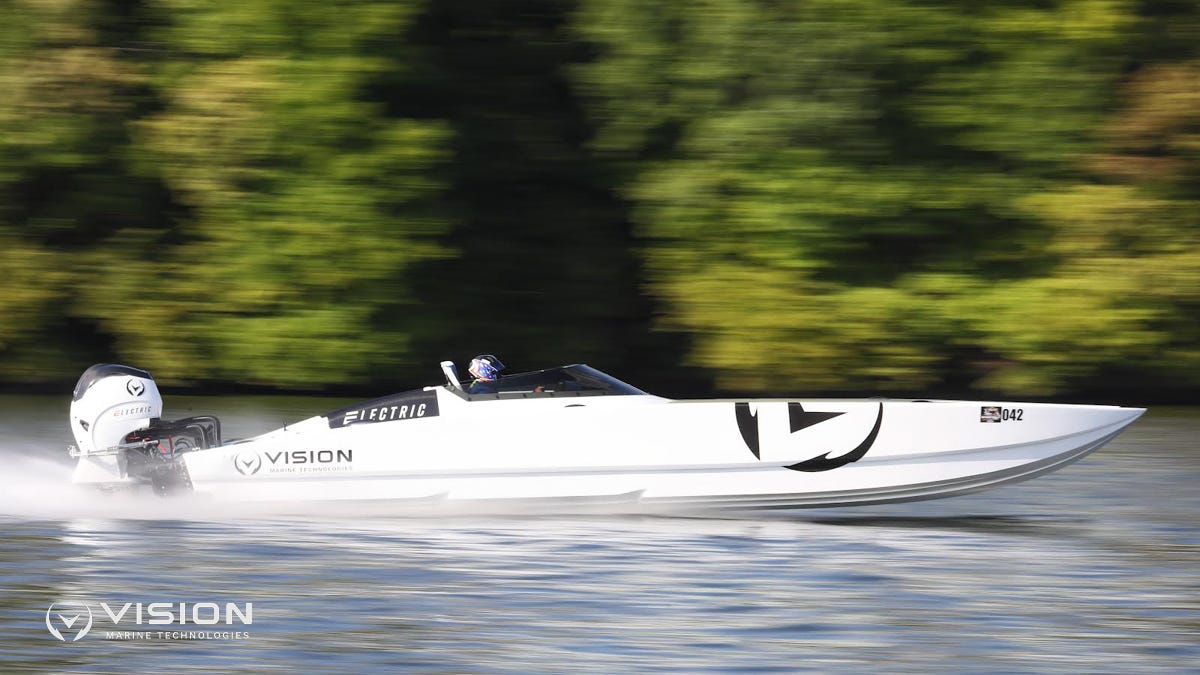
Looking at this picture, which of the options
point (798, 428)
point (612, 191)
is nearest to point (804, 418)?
point (798, 428)

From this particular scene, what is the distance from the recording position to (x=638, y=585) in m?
8.32

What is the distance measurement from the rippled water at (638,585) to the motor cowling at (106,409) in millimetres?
523

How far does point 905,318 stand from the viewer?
57.7 ft

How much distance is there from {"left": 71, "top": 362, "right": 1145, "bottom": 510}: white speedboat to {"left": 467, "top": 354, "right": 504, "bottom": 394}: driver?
0.06 metres

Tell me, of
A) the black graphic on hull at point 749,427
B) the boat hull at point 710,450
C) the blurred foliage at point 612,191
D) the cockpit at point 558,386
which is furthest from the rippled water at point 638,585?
the blurred foliage at point 612,191

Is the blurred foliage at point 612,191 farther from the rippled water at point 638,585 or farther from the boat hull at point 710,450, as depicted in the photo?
the boat hull at point 710,450

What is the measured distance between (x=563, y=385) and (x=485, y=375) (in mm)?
576

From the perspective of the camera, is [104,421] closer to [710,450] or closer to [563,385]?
[563,385]

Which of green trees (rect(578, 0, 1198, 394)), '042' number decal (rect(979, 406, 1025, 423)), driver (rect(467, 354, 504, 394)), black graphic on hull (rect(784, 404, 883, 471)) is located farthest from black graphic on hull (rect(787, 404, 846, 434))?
green trees (rect(578, 0, 1198, 394))

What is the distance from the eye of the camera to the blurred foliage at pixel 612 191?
16891 mm

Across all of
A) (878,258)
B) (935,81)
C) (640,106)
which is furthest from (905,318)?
(640,106)

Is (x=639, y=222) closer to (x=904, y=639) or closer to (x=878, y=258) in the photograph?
(x=878, y=258)

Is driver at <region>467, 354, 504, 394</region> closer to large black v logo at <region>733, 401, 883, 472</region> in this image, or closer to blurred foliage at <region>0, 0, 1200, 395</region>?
large black v logo at <region>733, 401, 883, 472</region>

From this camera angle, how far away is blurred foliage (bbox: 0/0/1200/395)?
16.9 metres
